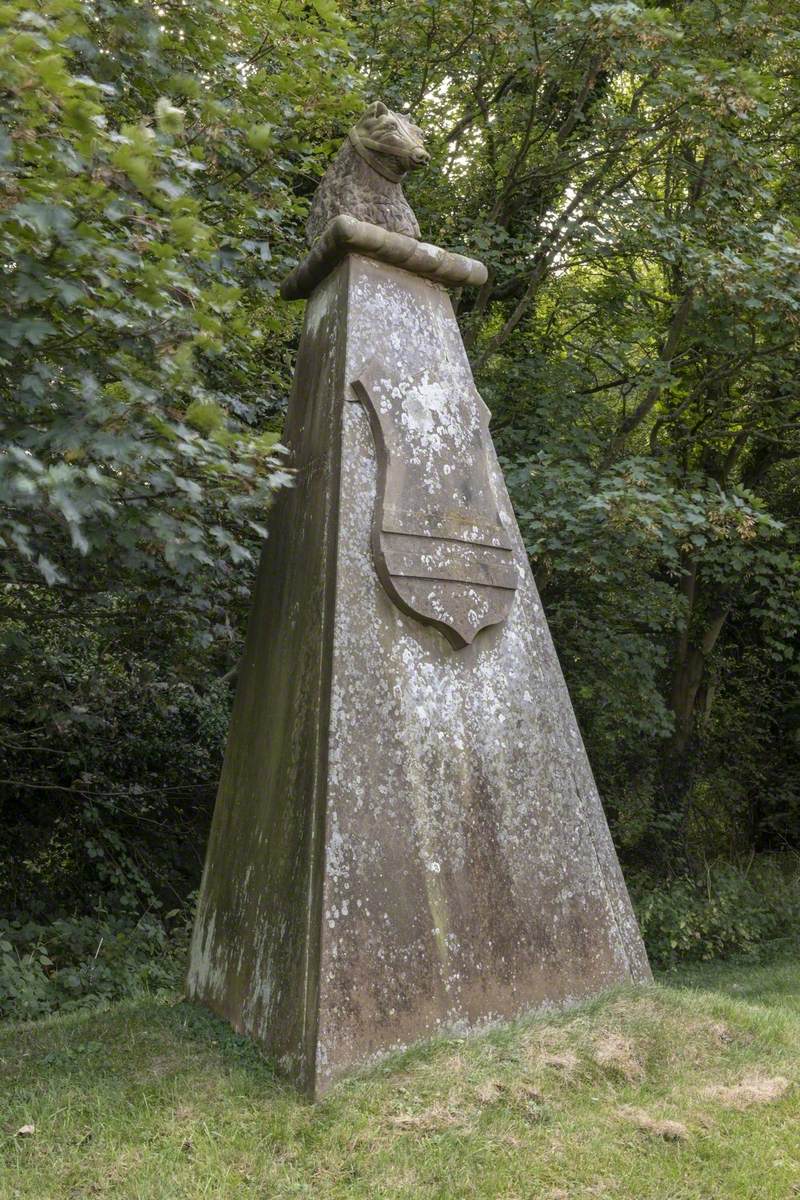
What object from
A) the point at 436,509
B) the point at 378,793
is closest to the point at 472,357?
the point at 436,509

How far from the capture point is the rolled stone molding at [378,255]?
14.6 ft

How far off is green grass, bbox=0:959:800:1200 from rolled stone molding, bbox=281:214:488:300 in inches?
123

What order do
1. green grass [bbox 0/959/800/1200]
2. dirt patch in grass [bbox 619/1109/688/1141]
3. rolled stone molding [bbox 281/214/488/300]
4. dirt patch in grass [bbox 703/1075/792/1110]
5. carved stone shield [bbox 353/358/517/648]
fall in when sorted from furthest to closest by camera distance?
1. rolled stone molding [bbox 281/214/488/300]
2. carved stone shield [bbox 353/358/517/648]
3. dirt patch in grass [bbox 703/1075/792/1110]
4. dirt patch in grass [bbox 619/1109/688/1141]
5. green grass [bbox 0/959/800/1200]

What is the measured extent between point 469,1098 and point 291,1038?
63 cm

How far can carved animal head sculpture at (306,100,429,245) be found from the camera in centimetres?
471

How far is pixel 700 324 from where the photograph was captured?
28.3ft

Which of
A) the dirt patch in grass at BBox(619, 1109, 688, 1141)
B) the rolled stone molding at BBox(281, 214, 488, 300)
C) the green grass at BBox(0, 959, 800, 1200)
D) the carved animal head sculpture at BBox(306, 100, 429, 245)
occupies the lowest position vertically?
the green grass at BBox(0, 959, 800, 1200)

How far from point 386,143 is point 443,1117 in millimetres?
3886

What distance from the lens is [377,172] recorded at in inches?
188

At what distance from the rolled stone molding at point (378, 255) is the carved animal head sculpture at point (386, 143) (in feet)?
1.21

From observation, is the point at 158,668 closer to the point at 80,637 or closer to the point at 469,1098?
the point at 80,637

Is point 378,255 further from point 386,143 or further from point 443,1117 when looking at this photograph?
point 443,1117

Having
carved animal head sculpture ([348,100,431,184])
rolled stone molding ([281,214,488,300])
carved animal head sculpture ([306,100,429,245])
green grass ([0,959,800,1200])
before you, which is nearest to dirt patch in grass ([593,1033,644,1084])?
green grass ([0,959,800,1200])

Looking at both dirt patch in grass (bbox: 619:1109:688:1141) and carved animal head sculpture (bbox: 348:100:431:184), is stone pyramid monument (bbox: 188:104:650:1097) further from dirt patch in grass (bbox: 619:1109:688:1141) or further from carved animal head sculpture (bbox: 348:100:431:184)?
dirt patch in grass (bbox: 619:1109:688:1141)
